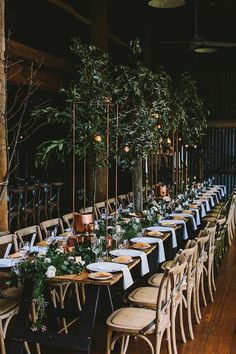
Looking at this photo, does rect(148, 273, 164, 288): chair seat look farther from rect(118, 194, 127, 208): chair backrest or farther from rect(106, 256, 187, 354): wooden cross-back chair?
rect(118, 194, 127, 208): chair backrest

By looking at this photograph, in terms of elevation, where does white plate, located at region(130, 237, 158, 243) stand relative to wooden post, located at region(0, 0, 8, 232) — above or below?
below

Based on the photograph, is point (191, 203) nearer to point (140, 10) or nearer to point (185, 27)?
point (140, 10)

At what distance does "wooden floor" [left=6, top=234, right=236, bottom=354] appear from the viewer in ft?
13.9

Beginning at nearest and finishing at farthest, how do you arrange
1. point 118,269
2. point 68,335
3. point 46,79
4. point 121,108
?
point 68,335 → point 118,269 → point 121,108 → point 46,79

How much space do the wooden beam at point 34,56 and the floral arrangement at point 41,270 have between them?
165 inches

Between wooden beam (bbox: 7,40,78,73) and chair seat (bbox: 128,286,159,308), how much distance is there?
13.5 feet

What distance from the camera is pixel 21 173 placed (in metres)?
13.7

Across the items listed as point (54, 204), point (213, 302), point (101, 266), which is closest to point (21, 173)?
point (54, 204)

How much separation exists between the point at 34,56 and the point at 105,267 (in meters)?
5.77

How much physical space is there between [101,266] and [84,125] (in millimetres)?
3434

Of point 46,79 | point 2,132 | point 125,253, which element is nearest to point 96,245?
point 125,253

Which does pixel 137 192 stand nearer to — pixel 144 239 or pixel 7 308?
pixel 144 239

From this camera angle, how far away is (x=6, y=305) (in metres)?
3.88

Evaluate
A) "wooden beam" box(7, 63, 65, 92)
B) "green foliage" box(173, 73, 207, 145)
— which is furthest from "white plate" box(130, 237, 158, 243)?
"green foliage" box(173, 73, 207, 145)
